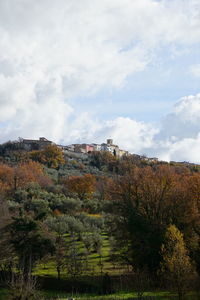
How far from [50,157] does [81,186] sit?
41070mm

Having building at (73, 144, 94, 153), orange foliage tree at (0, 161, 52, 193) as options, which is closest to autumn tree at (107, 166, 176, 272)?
orange foliage tree at (0, 161, 52, 193)

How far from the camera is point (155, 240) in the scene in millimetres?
28625

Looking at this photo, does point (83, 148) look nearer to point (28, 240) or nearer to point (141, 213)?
point (141, 213)

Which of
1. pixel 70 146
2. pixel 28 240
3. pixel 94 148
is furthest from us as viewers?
pixel 94 148

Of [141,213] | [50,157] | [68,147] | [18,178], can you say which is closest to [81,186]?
[18,178]

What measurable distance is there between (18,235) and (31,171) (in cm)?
4956

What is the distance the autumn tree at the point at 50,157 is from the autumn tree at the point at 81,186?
35.8 meters

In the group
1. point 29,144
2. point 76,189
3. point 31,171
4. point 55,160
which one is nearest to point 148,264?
point 76,189

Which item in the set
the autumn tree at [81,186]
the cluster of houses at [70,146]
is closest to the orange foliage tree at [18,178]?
the autumn tree at [81,186]

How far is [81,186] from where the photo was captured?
70.8m

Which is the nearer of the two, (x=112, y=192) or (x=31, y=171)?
(x=112, y=192)

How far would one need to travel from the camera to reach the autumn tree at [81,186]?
70.1 metres

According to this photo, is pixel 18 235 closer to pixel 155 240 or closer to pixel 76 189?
pixel 155 240

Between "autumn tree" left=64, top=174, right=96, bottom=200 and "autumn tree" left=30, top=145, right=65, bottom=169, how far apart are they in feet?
117
